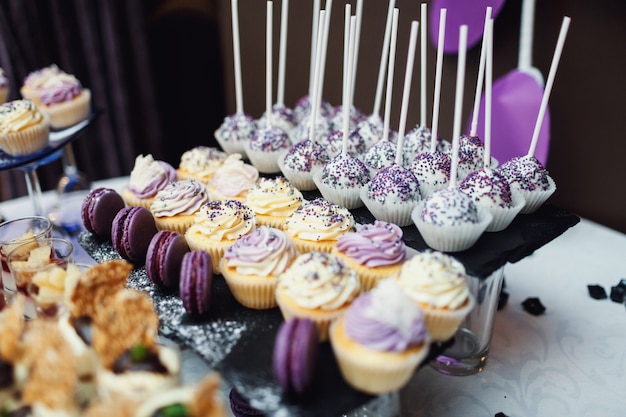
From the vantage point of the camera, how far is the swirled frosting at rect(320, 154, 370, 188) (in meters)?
1.83

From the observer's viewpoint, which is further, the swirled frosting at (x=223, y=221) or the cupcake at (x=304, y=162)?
the cupcake at (x=304, y=162)

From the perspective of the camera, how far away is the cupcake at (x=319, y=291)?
1301 millimetres

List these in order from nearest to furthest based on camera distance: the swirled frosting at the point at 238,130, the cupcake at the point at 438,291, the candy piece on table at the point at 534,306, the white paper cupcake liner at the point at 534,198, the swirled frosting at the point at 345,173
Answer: the cupcake at the point at 438,291 → the white paper cupcake liner at the point at 534,198 → the swirled frosting at the point at 345,173 → the candy piece on table at the point at 534,306 → the swirled frosting at the point at 238,130

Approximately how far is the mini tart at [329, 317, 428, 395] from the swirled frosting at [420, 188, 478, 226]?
1.48 feet

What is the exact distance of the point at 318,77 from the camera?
195 centimetres

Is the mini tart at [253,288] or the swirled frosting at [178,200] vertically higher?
the swirled frosting at [178,200]

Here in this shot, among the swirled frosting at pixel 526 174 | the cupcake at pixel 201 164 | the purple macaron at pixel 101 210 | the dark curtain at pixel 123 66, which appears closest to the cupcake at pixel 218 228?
the purple macaron at pixel 101 210

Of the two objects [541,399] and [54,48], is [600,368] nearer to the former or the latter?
[541,399]

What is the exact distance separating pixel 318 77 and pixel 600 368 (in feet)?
4.22

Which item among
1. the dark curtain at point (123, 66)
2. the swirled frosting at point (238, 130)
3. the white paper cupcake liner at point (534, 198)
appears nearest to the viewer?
the white paper cupcake liner at point (534, 198)

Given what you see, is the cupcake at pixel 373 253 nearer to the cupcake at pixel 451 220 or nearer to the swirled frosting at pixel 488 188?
the cupcake at pixel 451 220

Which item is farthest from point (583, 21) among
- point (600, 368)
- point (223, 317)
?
point (223, 317)

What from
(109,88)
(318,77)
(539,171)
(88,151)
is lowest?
(88,151)

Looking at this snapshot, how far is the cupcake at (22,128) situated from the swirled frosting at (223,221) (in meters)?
0.88
